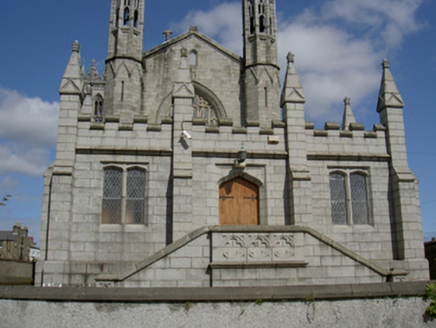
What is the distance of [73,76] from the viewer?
1541 centimetres

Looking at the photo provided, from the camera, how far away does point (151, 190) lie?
48.5 ft

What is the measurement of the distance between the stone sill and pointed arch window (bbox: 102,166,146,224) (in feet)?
15.6

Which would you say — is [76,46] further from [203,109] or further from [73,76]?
[203,109]

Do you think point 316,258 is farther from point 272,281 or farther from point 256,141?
point 256,141

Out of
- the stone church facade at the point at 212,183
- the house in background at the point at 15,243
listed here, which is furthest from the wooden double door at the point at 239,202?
the house in background at the point at 15,243

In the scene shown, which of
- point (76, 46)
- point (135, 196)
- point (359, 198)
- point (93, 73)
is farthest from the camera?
point (93, 73)

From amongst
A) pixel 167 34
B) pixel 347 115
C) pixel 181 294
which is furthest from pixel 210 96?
pixel 181 294

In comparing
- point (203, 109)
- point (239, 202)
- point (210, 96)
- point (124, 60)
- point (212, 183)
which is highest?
point (124, 60)

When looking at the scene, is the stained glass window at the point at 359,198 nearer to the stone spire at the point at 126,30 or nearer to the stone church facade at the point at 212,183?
the stone church facade at the point at 212,183

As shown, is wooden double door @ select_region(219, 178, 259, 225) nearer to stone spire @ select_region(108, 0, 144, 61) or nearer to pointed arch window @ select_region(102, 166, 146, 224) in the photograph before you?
pointed arch window @ select_region(102, 166, 146, 224)

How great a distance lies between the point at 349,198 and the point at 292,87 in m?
4.53

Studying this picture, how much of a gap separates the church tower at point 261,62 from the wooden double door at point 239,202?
767cm

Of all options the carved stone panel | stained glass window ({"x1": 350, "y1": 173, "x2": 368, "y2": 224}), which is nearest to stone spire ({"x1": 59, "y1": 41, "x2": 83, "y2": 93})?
the carved stone panel

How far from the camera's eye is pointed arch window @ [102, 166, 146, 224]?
577 inches
